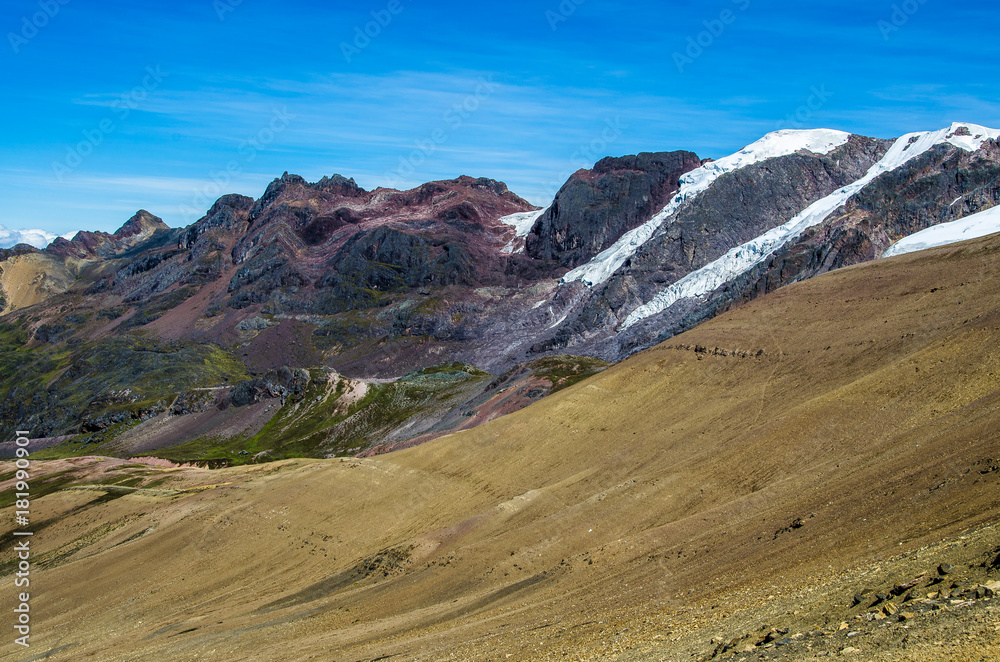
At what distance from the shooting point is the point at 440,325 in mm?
178125

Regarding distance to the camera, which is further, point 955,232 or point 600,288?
point 600,288

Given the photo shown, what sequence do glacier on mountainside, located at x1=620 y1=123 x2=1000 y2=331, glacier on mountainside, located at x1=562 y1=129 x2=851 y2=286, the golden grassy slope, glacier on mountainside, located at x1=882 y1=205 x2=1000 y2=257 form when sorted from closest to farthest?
the golden grassy slope, glacier on mountainside, located at x1=882 y1=205 x2=1000 y2=257, glacier on mountainside, located at x1=620 y1=123 x2=1000 y2=331, glacier on mountainside, located at x1=562 y1=129 x2=851 y2=286

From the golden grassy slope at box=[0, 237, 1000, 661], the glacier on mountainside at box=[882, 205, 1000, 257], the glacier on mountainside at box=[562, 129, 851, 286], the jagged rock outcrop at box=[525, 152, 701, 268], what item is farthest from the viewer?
the jagged rock outcrop at box=[525, 152, 701, 268]

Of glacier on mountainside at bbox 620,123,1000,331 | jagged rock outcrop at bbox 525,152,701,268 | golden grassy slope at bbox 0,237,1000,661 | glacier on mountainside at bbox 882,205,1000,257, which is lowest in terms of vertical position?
golden grassy slope at bbox 0,237,1000,661

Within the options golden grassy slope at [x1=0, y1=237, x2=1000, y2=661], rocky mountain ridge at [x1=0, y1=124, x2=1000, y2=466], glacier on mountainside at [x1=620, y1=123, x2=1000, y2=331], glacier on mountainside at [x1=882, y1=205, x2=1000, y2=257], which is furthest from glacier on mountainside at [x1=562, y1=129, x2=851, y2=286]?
golden grassy slope at [x1=0, y1=237, x2=1000, y2=661]

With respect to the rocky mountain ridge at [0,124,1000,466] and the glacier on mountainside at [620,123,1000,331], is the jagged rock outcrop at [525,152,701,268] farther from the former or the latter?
the glacier on mountainside at [620,123,1000,331]

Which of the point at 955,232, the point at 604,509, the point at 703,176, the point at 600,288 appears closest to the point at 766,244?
the point at 600,288

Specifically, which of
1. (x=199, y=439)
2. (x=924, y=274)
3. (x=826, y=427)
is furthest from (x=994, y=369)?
(x=199, y=439)

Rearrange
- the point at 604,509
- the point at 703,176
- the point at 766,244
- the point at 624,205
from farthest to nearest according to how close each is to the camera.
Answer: the point at 624,205, the point at 703,176, the point at 766,244, the point at 604,509

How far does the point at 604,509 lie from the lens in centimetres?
4103

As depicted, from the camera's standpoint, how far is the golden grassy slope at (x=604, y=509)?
27625 mm

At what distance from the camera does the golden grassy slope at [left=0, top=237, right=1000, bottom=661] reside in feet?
90.6

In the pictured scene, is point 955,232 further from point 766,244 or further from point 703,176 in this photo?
point 703,176

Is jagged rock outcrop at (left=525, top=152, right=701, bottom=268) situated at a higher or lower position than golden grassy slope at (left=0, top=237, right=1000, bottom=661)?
higher
